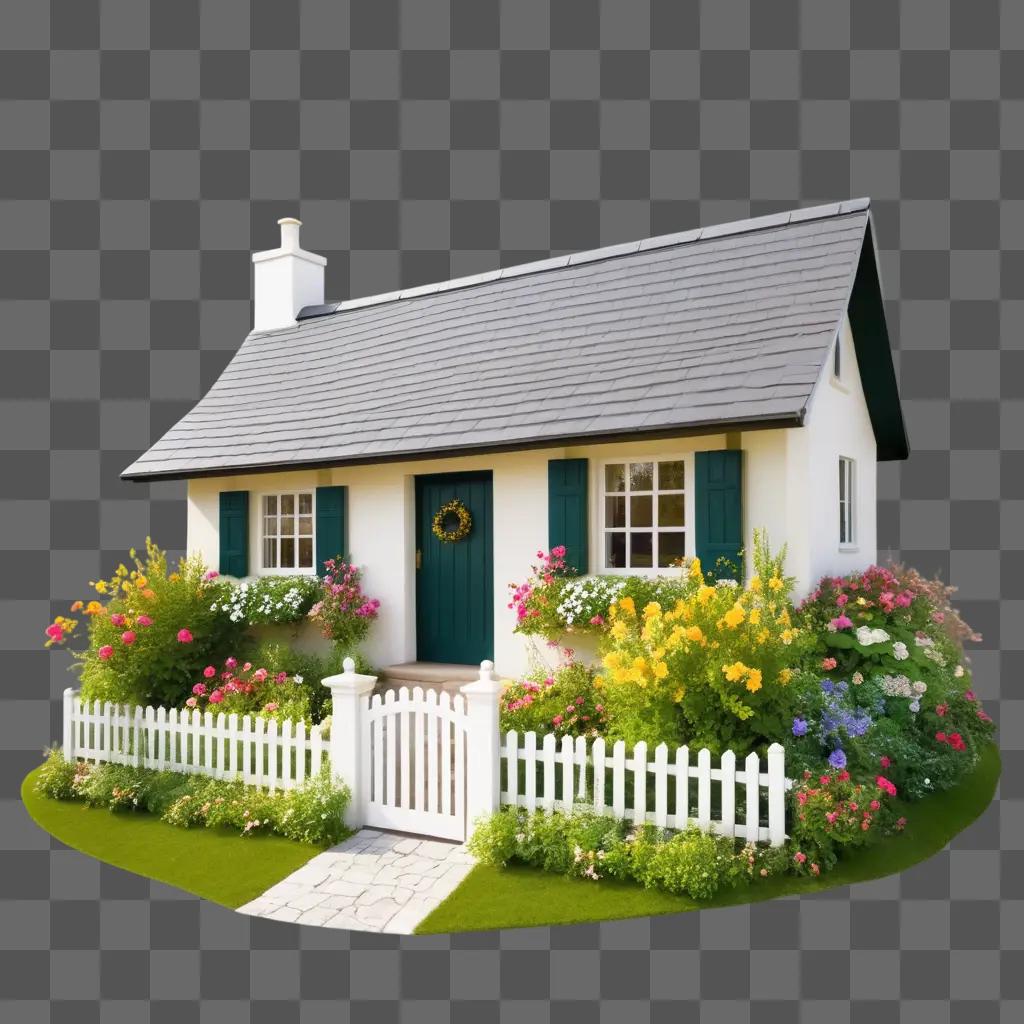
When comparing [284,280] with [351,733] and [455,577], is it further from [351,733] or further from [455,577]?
[351,733]

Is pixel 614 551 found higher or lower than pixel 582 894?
higher

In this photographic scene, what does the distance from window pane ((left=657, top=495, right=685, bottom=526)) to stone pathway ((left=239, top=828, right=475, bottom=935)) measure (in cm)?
393

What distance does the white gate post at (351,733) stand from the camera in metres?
7.08

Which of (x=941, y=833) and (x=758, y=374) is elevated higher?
(x=758, y=374)

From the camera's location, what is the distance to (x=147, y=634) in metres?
9.54

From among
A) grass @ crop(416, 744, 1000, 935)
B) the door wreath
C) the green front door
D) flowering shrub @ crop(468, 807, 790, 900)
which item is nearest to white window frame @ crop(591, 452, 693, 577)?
the green front door

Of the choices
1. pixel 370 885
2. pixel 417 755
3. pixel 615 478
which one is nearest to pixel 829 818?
pixel 417 755

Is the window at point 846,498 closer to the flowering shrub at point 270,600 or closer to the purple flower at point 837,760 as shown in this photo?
the purple flower at point 837,760

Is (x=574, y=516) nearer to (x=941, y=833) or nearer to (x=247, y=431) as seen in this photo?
(x=941, y=833)

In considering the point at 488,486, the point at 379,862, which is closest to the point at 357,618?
the point at 488,486

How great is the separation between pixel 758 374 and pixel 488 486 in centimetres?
341

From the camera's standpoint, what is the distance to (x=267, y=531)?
11492 mm

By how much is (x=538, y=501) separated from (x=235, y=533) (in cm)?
459

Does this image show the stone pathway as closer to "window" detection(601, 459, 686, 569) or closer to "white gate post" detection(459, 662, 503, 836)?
"white gate post" detection(459, 662, 503, 836)
